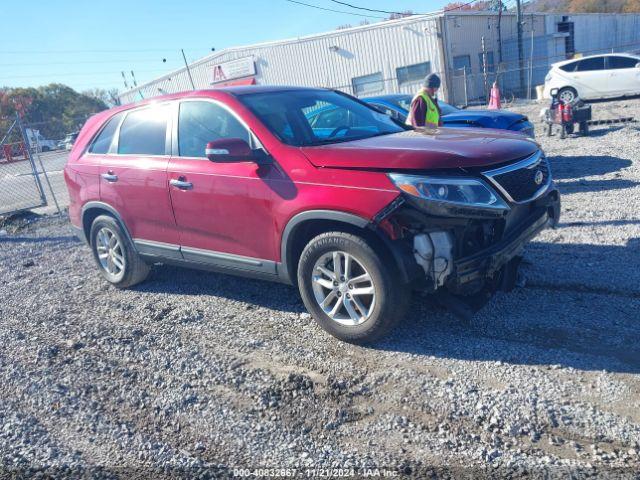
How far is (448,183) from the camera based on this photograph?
3.47m

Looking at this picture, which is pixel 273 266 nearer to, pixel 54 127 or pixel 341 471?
pixel 341 471

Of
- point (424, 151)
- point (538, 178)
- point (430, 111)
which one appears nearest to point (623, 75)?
point (430, 111)

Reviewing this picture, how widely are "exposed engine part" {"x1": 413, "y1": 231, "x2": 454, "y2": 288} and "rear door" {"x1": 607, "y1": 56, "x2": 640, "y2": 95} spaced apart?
19661 millimetres

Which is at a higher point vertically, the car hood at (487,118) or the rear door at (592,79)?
the car hood at (487,118)

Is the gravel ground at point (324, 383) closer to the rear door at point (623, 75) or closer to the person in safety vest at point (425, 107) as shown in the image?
the person in safety vest at point (425, 107)

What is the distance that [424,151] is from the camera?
3621 mm

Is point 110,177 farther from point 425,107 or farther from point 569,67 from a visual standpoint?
point 569,67

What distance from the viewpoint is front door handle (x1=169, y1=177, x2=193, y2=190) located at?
4.57m

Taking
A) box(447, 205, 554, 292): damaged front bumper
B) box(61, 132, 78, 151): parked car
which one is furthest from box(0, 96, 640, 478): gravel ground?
box(61, 132, 78, 151): parked car

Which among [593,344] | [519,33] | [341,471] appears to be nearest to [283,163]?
[341,471]

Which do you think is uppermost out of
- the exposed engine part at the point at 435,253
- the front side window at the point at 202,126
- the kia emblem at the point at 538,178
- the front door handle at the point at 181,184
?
the front side window at the point at 202,126

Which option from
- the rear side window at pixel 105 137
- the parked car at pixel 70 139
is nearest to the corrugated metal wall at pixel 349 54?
the parked car at pixel 70 139

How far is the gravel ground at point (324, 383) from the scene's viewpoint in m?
2.82

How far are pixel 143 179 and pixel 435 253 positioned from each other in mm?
2814
